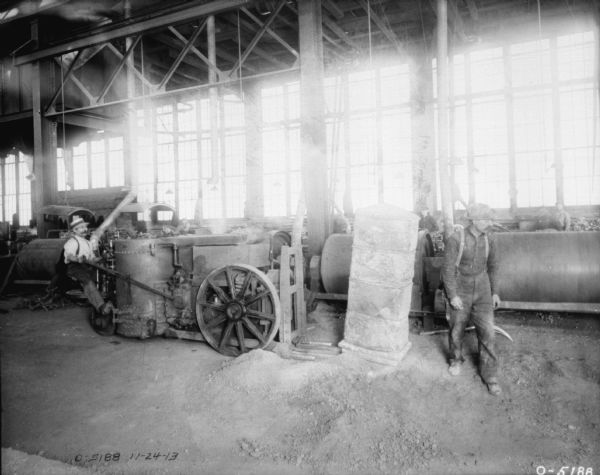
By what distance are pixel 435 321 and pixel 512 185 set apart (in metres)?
9.19

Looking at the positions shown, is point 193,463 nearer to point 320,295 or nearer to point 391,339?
point 391,339

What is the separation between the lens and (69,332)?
25.4ft

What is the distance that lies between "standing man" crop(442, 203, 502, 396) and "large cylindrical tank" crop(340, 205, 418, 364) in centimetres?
51

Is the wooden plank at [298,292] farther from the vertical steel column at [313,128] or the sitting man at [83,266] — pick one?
the sitting man at [83,266]

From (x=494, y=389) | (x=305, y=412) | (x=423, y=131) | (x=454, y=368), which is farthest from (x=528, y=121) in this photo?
(x=305, y=412)

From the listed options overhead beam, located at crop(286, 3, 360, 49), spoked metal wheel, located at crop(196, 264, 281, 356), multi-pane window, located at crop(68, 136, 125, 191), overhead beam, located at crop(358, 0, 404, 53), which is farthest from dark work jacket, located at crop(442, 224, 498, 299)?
multi-pane window, located at crop(68, 136, 125, 191)

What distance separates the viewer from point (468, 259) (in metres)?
4.99

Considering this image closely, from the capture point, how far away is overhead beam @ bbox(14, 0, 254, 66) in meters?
9.27

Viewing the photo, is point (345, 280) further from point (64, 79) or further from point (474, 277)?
point (64, 79)

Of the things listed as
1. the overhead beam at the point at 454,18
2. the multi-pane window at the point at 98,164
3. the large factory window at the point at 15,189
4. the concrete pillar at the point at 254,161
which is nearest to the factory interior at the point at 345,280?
the overhead beam at the point at 454,18

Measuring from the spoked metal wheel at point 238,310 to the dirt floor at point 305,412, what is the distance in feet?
1.08

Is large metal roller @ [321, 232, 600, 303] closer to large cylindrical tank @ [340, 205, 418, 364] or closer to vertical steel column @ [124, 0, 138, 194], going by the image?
large cylindrical tank @ [340, 205, 418, 364]

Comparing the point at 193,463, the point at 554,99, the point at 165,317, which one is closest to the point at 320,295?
the point at 165,317

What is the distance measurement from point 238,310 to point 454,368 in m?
2.99
